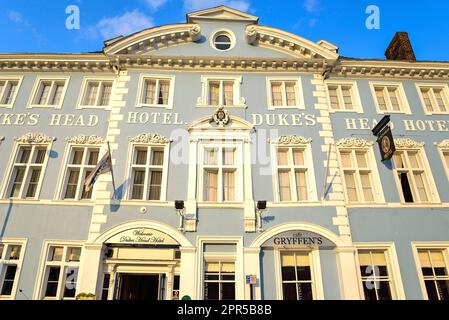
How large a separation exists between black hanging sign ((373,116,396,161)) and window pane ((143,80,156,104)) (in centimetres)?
1057

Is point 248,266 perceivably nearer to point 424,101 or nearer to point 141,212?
point 141,212

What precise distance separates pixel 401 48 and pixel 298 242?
13.3 metres

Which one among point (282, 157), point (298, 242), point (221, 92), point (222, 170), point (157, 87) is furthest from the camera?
point (157, 87)

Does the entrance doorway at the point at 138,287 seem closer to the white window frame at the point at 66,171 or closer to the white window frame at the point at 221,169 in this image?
the white window frame at the point at 66,171

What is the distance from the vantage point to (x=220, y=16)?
54.0 ft

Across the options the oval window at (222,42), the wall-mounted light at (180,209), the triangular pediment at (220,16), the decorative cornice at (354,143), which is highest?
the triangular pediment at (220,16)

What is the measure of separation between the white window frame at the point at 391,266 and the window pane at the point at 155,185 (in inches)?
327

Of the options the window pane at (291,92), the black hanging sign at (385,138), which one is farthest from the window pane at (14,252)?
the black hanging sign at (385,138)

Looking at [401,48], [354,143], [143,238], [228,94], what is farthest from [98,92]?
[401,48]

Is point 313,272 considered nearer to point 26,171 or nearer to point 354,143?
point 354,143

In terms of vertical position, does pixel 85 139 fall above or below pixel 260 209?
above

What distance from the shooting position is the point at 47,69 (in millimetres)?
15273

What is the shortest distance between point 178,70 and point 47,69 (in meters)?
6.65

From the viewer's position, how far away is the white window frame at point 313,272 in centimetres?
1119
